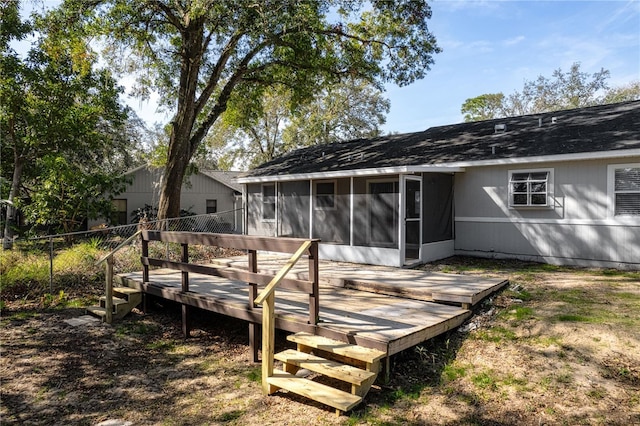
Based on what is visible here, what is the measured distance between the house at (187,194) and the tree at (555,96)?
79.8 ft

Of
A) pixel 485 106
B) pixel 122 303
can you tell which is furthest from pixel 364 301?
pixel 485 106

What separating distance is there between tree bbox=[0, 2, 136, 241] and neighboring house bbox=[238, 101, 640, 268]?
369 inches

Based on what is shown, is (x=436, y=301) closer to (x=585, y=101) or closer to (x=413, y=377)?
(x=413, y=377)

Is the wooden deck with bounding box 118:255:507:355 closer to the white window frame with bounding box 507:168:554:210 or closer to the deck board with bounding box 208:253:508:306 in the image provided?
the deck board with bounding box 208:253:508:306

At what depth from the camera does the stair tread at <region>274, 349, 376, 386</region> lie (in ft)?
12.0

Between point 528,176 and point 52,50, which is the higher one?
point 52,50

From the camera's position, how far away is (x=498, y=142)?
10.2 m

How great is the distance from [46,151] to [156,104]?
473 cm

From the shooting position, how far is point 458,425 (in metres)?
3.35

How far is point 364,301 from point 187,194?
1988cm

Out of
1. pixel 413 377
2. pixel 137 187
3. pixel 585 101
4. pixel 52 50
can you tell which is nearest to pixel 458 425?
pixel 413 377

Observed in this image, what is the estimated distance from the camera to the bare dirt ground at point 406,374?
3.55 m

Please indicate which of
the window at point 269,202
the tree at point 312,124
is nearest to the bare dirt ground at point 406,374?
the window at point 269,202

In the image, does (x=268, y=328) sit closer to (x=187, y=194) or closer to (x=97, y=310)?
(x=97, y=310)
